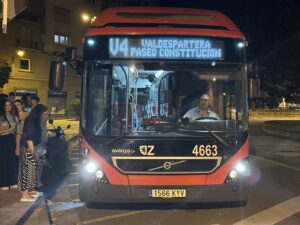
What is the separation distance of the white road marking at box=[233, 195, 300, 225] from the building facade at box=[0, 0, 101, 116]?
36.1 metres

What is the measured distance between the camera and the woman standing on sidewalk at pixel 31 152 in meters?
7.95

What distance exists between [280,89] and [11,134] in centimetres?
2106

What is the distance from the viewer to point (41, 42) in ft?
155

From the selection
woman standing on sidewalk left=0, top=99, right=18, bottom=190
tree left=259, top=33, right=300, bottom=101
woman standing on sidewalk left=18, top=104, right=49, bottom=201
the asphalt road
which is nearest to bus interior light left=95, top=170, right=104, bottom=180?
the asphalt road

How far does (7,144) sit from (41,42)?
3977 centimetres

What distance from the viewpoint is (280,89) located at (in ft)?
90.4

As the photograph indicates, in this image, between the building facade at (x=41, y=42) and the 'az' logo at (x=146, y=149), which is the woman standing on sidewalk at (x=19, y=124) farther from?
the building facade at (x=41, y=42)

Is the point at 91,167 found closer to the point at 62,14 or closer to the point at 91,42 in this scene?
the point at 91,42

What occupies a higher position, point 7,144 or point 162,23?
point 162,23

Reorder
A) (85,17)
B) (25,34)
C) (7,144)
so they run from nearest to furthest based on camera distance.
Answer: (7,144)
(25,34)
(85,17)

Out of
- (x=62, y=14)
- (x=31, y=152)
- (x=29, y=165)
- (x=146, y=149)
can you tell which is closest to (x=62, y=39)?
(x=62, y=14)

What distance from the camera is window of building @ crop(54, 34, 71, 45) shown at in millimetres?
48156

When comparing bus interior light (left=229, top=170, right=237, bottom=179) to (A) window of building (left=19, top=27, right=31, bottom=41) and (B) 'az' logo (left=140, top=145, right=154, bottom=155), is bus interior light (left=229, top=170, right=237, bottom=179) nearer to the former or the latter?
(B) 'az' logo (left=140, top=145, right=154, bottom=155)

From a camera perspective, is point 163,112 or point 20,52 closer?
point 163,112
